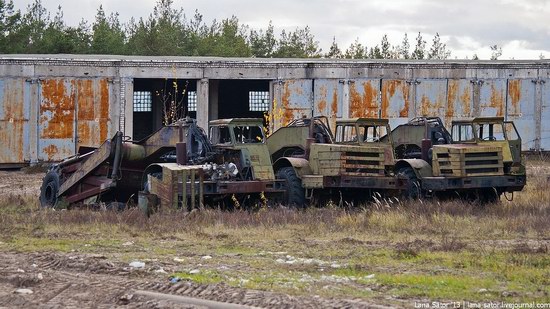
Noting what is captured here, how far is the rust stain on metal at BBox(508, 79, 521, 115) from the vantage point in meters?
37.7

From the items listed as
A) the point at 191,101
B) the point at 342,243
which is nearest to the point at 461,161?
the point at 342,243

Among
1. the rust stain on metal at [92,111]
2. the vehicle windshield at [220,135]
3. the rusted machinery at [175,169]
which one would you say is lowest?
the rusted machinery at [175,169]

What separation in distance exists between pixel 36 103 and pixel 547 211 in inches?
839

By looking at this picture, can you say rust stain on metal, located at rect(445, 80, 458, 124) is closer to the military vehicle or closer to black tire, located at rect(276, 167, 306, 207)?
the military vehicle

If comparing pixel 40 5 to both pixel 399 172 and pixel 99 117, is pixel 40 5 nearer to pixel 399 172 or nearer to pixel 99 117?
pixel 99 117

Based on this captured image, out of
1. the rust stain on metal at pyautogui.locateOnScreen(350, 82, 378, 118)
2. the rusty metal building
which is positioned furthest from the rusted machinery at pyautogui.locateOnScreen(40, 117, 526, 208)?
the rust stain on metal at pyautogui.locateOnScreen(350, 82, 378, 118)

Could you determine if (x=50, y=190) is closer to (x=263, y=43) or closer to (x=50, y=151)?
(x=50, y=151)

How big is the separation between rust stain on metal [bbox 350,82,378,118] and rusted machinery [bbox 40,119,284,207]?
16.5m

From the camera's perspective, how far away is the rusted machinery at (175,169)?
18.8m

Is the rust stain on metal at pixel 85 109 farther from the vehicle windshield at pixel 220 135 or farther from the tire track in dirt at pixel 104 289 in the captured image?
the tire track in dirt at pixel 104 289

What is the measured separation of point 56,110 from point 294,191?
16.9m

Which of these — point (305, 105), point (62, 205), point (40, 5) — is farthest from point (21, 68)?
point (40, 5)

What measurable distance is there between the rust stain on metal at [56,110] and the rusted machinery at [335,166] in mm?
15013

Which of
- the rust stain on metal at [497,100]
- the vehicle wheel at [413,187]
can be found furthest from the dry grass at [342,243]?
the rust stain on metal at [497,100]
